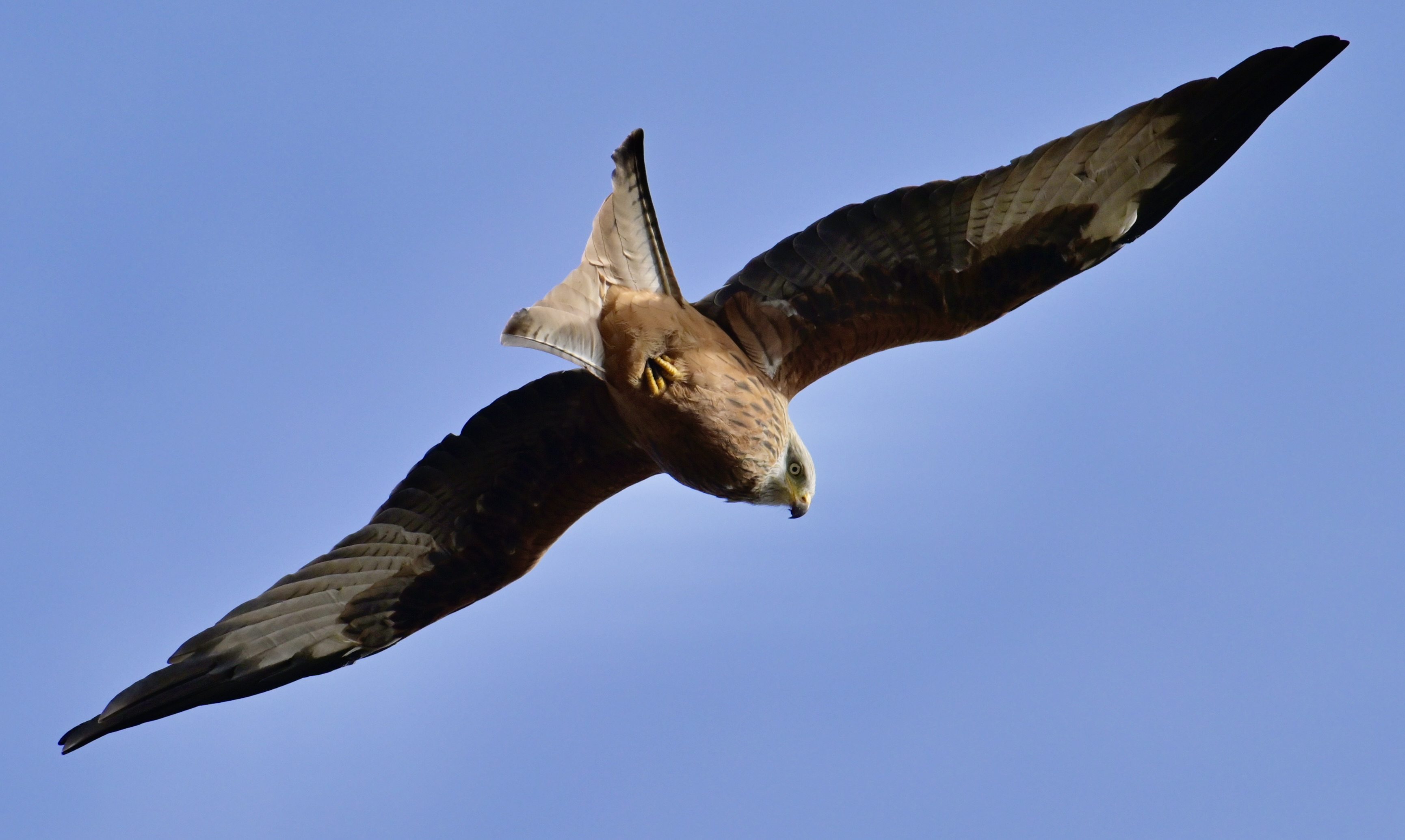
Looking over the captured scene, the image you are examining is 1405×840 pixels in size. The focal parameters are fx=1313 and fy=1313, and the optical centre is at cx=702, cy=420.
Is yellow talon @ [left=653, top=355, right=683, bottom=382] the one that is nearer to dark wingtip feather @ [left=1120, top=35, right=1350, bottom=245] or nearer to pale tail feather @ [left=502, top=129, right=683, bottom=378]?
pale tail feather @ [left=502, top=129, right=683, bottom=378]

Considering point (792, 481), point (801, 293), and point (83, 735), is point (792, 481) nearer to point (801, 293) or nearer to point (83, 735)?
point (801, 293)

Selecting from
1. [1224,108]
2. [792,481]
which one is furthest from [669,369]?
[1224,108]

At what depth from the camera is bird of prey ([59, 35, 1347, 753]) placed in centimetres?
793

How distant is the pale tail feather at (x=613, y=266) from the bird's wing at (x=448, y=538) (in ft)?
2.68

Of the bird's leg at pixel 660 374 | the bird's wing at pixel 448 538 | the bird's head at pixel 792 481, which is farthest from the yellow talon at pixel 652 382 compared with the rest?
the bird's head at pixel 792 481

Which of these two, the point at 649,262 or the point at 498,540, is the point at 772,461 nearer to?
the point at 649,262

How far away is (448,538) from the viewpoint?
9250mm

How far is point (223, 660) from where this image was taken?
871cm

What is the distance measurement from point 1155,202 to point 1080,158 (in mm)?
571

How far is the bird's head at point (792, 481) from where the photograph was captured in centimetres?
826

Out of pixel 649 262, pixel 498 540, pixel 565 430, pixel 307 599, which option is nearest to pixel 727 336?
pixel 649 262

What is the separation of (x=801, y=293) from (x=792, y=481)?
120 cm

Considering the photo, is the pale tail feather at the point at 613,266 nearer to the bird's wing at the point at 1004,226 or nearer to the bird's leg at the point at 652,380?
the bird's leg at the point at 652,380

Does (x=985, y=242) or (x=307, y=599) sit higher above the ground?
(x=985, y=242)
